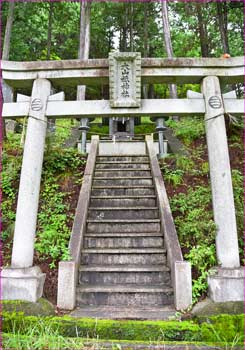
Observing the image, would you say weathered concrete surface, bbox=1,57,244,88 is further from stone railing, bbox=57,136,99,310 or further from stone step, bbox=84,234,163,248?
stone step, bbox=84,234,163,248

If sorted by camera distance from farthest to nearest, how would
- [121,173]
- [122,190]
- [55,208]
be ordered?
[121,173]
[122,190]
[55,208]

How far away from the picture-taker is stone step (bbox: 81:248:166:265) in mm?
5371

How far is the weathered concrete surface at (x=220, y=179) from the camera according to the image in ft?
15.5

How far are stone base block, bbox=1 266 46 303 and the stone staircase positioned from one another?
69 centimetres

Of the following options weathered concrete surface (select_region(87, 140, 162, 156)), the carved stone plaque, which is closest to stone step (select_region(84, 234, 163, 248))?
the carved stone plaque

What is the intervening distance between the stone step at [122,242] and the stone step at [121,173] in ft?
7.89

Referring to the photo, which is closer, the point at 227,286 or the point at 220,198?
the point at 227,286

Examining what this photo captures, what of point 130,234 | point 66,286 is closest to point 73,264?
point 66,286

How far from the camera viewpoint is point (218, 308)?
426 centimetres

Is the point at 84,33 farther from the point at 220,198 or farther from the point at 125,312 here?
the point at 125,312

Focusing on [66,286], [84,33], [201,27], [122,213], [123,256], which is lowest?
[66,286]

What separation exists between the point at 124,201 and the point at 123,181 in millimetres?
874

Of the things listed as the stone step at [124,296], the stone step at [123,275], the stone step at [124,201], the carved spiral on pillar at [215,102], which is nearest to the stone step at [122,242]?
the stone step at [123,275]

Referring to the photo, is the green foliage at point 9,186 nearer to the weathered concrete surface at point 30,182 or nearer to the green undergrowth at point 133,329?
the weathered concrete surface at point 30,182
